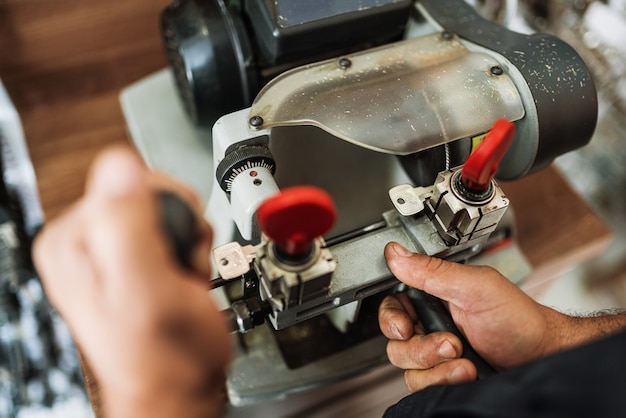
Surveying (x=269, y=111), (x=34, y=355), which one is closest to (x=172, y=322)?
(x=269, y=111)

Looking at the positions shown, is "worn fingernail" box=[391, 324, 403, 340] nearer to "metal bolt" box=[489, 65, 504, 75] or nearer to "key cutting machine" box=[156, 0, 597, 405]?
"key cutting machine" box=[156, 0, 597, 405]

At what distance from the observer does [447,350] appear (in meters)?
0.58

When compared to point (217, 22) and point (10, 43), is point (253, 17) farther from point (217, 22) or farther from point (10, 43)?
point (10, 43)

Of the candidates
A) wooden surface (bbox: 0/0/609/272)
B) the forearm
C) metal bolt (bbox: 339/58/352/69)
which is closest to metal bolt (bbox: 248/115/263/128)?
metal bolt (bbox: 339/58/352/69)

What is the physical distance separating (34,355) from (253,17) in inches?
28.5

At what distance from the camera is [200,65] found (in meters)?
0.73

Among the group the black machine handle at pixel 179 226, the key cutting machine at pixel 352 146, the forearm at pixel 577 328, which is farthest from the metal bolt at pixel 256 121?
the forearm at pixel 577 328

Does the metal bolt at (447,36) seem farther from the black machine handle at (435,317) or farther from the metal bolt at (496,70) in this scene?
the black machine handle at (435,317)

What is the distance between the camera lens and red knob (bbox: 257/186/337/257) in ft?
1.34

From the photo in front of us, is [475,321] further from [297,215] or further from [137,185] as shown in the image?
[137,185]

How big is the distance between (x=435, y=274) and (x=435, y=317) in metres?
0.07

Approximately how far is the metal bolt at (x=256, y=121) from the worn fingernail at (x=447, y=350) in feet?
0.96

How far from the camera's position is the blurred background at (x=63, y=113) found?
3.21 feet

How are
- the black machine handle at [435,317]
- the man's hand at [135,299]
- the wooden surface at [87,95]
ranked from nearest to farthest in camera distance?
the man's hand at [135,299], the black machine handle at [435,317], the wooden surface at [87,95]
